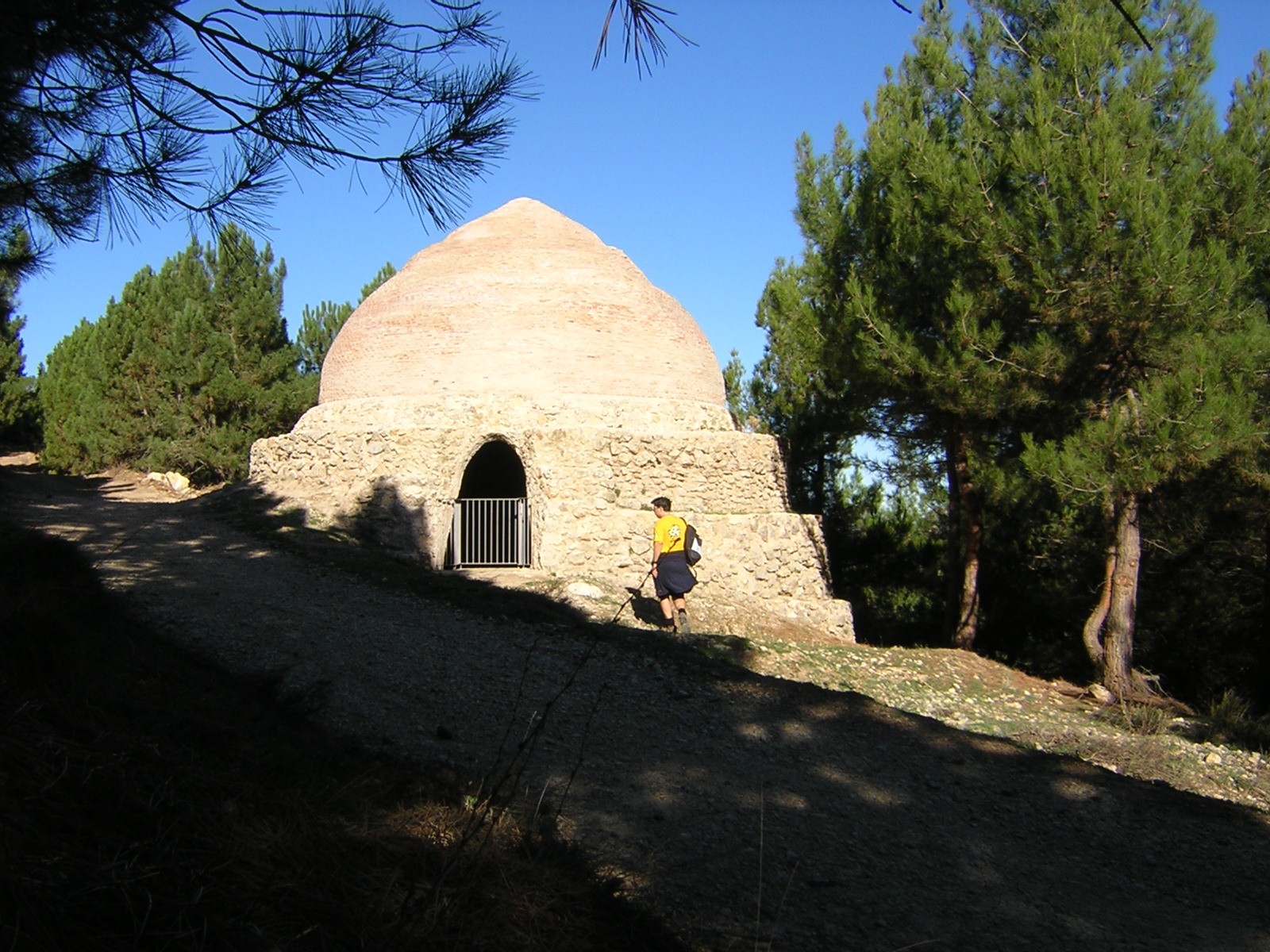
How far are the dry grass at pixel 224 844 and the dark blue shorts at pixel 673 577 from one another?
237 inches

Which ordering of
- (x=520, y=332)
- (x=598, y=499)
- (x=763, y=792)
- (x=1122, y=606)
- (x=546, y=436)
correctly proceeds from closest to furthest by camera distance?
1. (x=763, y=792)
2. (x=1122, y=606)
3. (x=598, y=499)
4. (x=546, y=436)
5. (x=520, y=332)

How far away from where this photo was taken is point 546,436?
502 inches

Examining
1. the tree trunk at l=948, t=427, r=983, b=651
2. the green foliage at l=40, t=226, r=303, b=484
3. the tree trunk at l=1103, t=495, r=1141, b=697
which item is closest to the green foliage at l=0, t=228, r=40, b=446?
the green foliage at l=40, t=226, r=303, b=484

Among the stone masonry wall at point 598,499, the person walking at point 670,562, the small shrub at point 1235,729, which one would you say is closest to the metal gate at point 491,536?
the stone masonry wall at point 598,499

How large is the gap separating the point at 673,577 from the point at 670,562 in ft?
0.53

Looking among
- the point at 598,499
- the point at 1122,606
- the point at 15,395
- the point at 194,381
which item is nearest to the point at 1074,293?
the point at 1122,606

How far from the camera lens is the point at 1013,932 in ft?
12.0

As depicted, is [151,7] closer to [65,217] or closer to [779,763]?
[65,217]

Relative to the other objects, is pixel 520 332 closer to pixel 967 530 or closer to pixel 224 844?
pixel 967 530

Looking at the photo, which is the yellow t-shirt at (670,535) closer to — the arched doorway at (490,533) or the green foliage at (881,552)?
the arched doorway at (490,533)

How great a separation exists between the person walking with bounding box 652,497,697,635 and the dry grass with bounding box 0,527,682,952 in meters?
6.03

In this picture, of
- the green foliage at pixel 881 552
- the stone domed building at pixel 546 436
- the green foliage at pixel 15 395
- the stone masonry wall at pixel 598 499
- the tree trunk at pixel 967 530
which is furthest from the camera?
the green foliage at pixel 15 395

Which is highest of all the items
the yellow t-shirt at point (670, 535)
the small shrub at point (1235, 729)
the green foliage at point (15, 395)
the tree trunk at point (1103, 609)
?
the green foliage at point (15, 395)

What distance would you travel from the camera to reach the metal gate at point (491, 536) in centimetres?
1337
